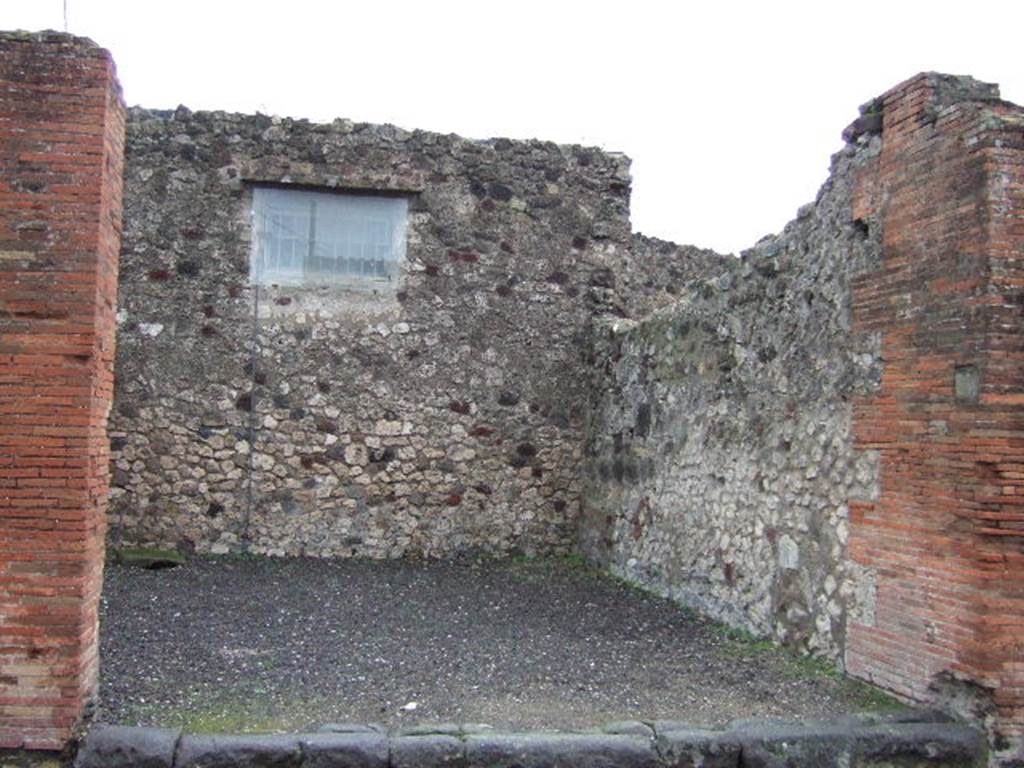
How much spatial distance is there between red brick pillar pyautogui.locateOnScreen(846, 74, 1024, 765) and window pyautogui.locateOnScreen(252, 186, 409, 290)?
5904 millimetres

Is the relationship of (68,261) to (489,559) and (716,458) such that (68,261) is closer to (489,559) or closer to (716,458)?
(716,458)

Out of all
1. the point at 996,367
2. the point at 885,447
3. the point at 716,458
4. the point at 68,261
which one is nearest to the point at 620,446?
the point at 716,458

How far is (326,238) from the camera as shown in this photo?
1048 centimetres

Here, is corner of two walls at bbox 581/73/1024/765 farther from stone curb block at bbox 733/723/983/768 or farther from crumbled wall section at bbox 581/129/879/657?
stone curb block at bbox 733/723/983/768

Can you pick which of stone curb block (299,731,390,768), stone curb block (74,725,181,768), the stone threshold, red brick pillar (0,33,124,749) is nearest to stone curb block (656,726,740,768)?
the stone threshold

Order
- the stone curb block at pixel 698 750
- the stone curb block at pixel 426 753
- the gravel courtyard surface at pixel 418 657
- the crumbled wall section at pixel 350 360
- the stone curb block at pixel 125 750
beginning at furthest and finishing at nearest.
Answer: the crumbled wall section at pixel 350 360, the gravel courtyard surface at pixel 418 657, the stone curb block at pixel 698 750, the stone curb block at pixel 426 753, the stone curb block at pixel 125 750

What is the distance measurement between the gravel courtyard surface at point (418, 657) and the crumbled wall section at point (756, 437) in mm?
383

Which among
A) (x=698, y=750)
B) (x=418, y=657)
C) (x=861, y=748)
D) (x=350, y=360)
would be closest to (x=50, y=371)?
(x=418, y=657)

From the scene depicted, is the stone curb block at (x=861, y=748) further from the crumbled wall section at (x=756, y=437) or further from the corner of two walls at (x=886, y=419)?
the crumbled wall section at (x=756, y=437)

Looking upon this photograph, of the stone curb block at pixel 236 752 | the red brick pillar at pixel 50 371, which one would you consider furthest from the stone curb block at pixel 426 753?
the red brick pillar at pixel 50 371

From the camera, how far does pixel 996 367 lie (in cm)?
491

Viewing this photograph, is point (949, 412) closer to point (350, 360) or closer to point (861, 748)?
point (861, 748)

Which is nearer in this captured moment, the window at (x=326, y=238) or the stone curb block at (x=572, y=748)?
the stone curb block at (x=572, y=748)

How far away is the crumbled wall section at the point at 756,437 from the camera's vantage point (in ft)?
20.1
